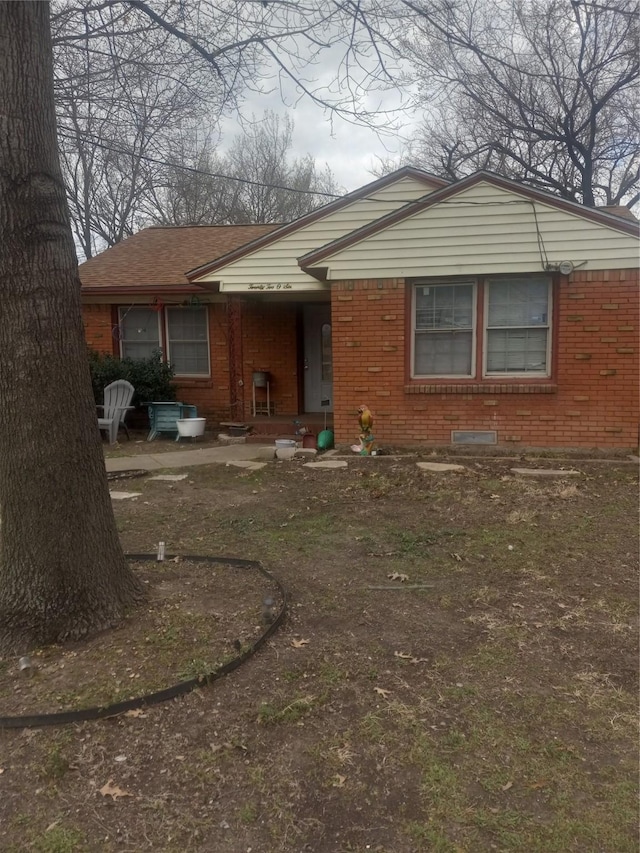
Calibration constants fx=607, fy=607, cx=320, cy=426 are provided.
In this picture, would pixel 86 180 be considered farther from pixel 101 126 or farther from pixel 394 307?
pixel 394 307

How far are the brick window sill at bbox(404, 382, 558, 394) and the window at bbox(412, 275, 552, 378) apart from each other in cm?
19

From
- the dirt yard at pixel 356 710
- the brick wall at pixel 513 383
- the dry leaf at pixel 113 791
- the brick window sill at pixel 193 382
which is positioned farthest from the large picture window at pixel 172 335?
the dry leaf at pixel 113 791

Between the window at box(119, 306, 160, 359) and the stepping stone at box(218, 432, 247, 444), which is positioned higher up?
the window at box(119, 306, 160, 359)

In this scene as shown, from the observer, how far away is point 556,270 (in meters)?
8.56

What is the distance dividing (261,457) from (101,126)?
5074 millimetres

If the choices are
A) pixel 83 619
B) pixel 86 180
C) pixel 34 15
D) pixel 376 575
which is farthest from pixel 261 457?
pixel 86 180

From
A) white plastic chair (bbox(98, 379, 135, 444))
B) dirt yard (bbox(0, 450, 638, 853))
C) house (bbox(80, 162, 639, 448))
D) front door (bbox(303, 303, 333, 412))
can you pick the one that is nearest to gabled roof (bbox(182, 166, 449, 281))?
house (bbox(80, 162, 639, 448))

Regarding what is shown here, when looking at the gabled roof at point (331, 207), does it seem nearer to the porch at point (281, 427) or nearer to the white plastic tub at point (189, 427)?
the white plastic tub at point (189, 427)

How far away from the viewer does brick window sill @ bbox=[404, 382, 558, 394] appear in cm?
881

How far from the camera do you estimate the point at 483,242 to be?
8.74 meters

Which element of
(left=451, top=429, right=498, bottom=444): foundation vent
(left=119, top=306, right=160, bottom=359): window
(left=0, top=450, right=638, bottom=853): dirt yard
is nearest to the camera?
(left=0, top=450, right=638, bottom=853): dirt yard

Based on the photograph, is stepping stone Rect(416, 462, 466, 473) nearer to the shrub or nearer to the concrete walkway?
the concrete walkway

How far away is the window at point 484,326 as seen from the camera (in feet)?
29.2

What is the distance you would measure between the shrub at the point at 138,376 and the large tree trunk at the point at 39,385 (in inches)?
328
